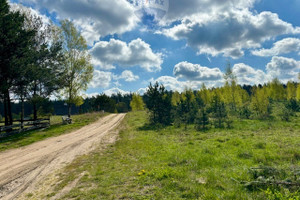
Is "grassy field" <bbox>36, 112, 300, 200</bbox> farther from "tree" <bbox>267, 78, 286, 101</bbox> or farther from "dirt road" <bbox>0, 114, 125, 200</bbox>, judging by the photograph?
"tree" <bbox>267, 78, 286, 101</bbox>

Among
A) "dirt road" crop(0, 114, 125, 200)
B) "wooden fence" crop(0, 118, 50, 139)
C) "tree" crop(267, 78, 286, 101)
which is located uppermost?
"tree" crop(267, 78, 286, 101)

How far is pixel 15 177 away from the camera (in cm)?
846

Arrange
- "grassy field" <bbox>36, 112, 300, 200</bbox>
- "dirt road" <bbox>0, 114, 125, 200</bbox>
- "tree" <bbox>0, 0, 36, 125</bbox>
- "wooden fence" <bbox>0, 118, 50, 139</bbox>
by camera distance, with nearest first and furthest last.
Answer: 1. "grassy field" <bbox>36, 112, 300, 200</bbox>
2. "dirt road" <bbox>0, 114, 125, 200</bbox>
3. "tree" <bbox>0, 0, 36, 125</bbox>
4. "wooden fence" <bbox>0, 118, 50, 139</bbox>

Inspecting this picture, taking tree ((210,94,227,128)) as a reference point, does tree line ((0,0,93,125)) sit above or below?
above

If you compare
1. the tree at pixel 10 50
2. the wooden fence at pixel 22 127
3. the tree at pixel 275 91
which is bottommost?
the wooden fence at pixel 22 127

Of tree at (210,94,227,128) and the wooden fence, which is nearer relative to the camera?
the wooden fence

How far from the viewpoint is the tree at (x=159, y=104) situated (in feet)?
100.0

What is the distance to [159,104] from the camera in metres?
30.7

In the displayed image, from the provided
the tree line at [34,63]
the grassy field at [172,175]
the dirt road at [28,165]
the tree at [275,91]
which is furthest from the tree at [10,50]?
the tree at [275,91]

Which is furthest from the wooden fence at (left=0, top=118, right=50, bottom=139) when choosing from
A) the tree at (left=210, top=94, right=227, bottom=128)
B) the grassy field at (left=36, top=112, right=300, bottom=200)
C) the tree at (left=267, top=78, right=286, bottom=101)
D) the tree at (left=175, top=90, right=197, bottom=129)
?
the tree at (left=267, top=78, right=286, bottom=101)

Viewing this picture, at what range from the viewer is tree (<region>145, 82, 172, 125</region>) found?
30469 mm

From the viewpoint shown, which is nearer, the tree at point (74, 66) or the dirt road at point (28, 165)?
the dirt road at point (28, 165)

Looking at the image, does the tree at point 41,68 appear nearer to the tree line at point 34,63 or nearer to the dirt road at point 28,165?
the tree line at point 34,63

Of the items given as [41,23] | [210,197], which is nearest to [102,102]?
[41,23]
